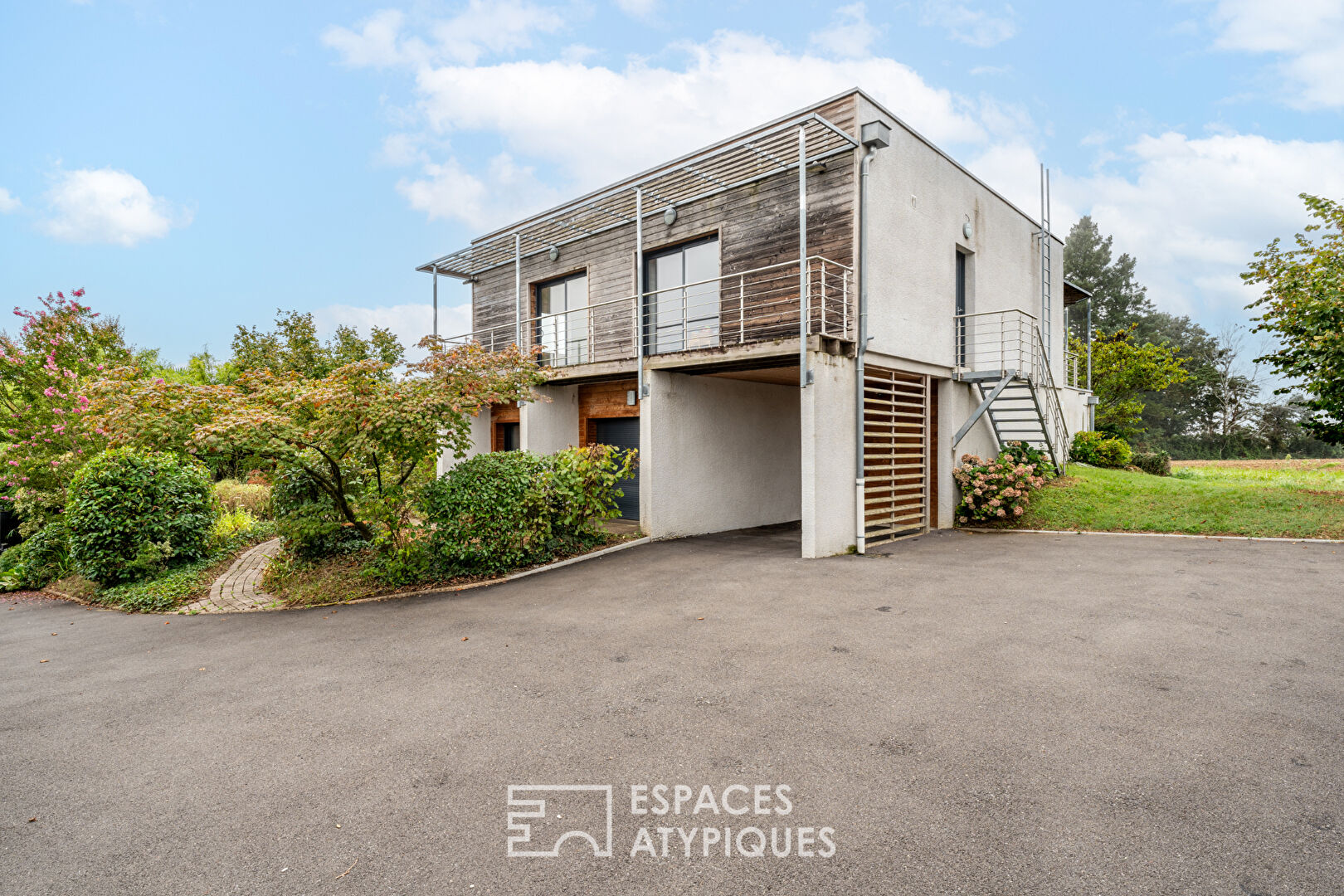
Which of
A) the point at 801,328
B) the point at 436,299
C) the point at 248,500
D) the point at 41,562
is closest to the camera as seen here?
the point at 801,328

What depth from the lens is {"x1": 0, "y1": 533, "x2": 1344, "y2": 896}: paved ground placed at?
2369 millimetres

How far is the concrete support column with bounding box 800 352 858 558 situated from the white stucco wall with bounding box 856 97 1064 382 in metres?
1.19

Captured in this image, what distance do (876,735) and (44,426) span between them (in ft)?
48.4

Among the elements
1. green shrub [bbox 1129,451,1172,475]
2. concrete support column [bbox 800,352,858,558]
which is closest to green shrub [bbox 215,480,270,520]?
concrete support column [bbox 800,352,858,558]

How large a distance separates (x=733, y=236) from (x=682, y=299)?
148 centimetres

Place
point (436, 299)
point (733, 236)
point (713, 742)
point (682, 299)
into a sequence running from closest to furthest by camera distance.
→ 1. point (713, 742)
2. point (733, 236)
3. point (682, 299)
4. point (436, 299)

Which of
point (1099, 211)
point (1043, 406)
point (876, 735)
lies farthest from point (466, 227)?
point (1099, 211)

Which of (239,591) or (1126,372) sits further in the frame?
(1126,372)

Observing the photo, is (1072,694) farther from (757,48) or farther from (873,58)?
(873,58)

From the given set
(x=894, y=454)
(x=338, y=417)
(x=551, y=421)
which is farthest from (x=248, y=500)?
(x=894, y=454)

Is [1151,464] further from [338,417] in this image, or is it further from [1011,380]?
[338,417]

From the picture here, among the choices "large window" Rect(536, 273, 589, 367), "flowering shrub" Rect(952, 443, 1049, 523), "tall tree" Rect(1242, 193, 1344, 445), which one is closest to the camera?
"tall tree" Rect(1242, 193, 1344, 445)

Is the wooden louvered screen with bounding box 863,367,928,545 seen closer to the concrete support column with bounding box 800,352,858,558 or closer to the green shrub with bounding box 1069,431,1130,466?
the concrete support column with bounding box 800,352,858,558

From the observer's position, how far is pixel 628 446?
12547 mm
